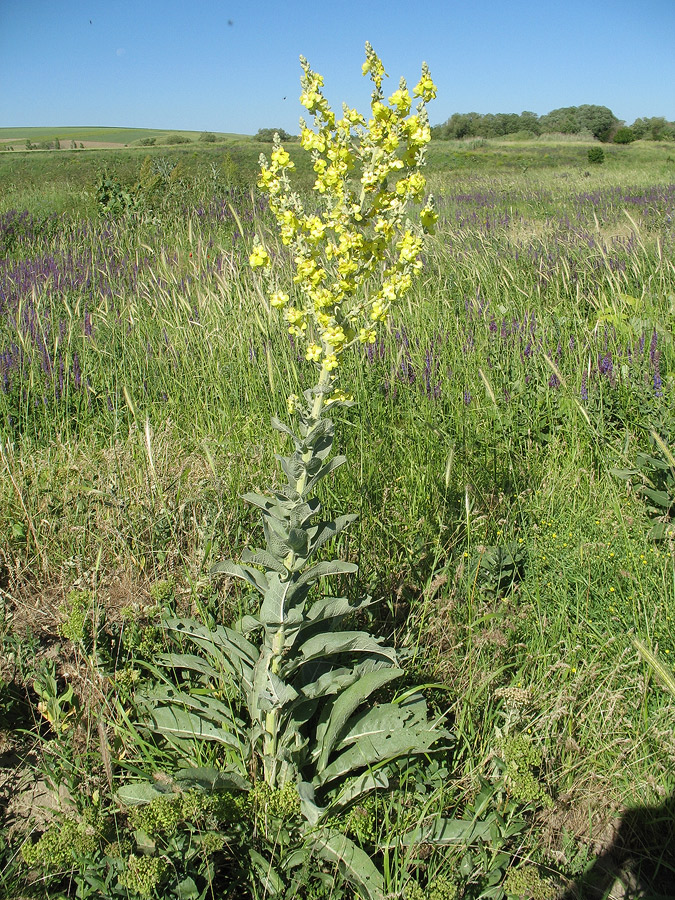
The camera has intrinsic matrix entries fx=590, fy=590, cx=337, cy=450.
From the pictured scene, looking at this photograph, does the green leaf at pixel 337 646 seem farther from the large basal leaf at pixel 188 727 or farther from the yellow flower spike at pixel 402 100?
the yellow flower spike at pixel 402 100

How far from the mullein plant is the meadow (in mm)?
71

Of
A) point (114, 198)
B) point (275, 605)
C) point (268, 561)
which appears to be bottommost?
point (275, 605)

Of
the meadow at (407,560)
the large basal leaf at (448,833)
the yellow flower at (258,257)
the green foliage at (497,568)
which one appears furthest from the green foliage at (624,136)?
the large basal leaf at (448,833)

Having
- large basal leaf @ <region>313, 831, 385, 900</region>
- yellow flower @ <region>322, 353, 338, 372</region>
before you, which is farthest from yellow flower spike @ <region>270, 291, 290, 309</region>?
large basal leaf @ <region>313, 831, 385, 900</region>

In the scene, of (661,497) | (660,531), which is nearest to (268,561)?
(660,531)

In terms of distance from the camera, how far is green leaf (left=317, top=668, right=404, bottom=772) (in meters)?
1.71

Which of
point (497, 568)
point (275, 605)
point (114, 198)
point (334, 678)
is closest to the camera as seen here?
point (275, 605)

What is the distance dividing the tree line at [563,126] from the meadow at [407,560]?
2487 inches

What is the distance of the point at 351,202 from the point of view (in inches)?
57.4

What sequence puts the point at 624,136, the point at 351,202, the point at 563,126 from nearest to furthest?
the point at 351,202, the point at 624,136, the point at 563,126

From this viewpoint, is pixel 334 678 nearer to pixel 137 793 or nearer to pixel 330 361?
pixel 137 793

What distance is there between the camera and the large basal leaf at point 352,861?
146 cm

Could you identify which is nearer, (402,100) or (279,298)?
(402,100)

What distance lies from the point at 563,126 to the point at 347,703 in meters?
81.5
